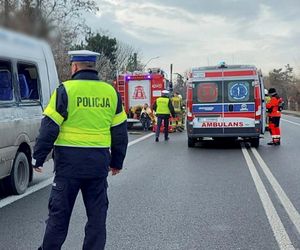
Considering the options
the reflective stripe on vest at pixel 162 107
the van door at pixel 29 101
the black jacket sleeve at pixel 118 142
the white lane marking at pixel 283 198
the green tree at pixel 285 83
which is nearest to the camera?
the black jacket sleeve at pixel 118 142

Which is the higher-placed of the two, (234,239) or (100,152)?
(100,152)

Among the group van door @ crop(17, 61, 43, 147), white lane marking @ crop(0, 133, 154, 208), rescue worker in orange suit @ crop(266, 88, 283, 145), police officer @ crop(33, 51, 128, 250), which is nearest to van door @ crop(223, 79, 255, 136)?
rescue worker in orange suit @ crop(266, 88, 283, 145)

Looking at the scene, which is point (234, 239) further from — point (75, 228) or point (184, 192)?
point (184, 192)

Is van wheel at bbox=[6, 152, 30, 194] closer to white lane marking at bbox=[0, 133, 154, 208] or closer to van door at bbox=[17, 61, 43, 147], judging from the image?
white lane marking at bbox=[0, 133, 154, 208]

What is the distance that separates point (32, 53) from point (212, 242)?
184 inches

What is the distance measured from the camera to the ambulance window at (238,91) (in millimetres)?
15125

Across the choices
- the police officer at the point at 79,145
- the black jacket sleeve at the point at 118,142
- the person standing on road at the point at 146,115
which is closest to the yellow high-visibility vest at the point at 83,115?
the police officer at the point at 79,145

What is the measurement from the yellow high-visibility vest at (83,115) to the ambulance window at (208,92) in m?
11.1

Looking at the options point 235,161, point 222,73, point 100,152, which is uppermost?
point 222,73

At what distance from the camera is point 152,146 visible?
53.3ft

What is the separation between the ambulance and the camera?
49.4 feet

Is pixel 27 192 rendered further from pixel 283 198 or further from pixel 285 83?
pixel 285 83

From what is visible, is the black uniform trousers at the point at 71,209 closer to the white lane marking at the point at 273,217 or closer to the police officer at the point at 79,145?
the police officer at the point at 79,145

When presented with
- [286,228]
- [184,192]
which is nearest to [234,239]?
[286,228]
